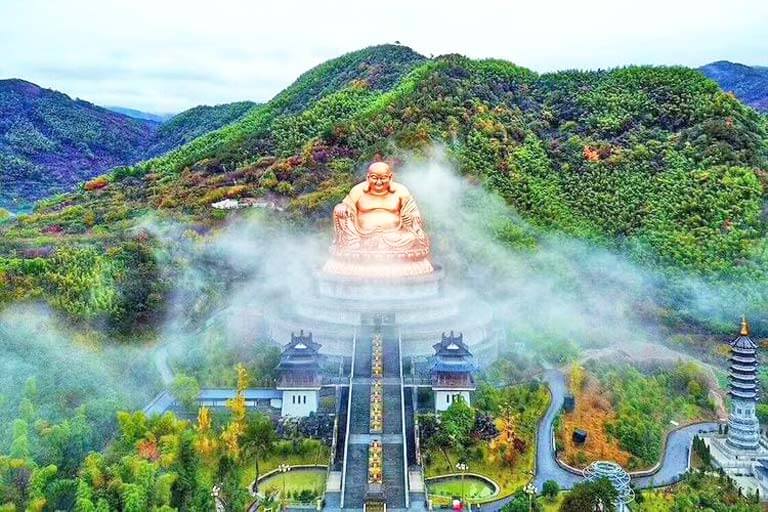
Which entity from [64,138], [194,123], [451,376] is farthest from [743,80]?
[451,376]

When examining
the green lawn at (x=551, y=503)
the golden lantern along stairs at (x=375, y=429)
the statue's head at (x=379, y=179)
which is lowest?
the green lawn at (x=551, y=503)

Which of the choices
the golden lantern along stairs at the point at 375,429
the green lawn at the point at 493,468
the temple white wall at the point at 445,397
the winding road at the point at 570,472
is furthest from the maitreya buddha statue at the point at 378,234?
the green lawn at the point at 493,468

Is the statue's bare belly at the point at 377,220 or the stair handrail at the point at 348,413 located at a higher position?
the statue's bare belly at the point at 377,220

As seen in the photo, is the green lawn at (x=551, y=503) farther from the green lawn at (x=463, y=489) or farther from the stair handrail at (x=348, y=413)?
the stair handrail at (x=348, y=413)

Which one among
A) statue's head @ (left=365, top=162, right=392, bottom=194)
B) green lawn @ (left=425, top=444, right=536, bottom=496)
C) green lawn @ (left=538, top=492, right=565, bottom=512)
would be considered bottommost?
green lawn @ (left=538, top=492, right=565, bottom=512)

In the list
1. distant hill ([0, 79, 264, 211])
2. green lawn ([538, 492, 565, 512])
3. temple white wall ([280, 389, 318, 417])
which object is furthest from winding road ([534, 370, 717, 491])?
distant hill ([0, 79, 264, 211])

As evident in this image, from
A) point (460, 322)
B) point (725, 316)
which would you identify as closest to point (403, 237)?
point (460, 322)

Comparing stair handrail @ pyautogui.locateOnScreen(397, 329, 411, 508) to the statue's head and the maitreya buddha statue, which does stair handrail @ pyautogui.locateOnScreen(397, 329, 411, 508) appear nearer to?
the maitreya buddha statue

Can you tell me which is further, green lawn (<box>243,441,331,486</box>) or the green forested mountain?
the green forested mountain
